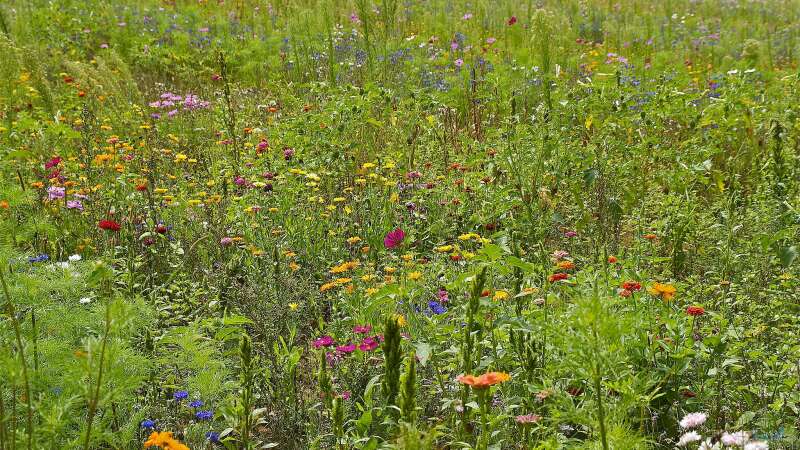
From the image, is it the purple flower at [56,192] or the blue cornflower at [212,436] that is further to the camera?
the purple flower at [56,192]

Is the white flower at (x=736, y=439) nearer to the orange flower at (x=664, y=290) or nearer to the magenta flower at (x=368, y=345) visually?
the orange flower at (x=664, y=290)

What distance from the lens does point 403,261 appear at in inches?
141

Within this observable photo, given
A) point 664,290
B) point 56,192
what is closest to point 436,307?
point 664,290

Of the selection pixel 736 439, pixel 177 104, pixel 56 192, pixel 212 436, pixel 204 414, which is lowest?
pixel 212 436

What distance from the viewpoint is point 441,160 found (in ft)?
16.7

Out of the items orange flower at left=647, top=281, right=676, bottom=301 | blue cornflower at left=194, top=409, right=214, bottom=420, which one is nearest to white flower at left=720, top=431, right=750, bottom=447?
orange flower at left=647, top=281, right=676, bottom=301

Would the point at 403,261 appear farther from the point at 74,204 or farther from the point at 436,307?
the point at 74,204

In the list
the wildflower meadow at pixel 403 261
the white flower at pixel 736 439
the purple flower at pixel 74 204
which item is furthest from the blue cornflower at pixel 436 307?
the purple flower at pixel 74 204

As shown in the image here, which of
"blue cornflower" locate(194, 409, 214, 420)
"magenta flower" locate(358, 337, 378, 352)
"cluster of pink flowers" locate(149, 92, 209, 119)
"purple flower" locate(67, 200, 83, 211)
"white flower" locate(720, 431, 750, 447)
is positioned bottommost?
"blue cornflower" locate(194, 409, 214, 420)

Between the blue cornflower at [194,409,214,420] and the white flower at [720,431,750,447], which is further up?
the white flower at [720,431,750,447]

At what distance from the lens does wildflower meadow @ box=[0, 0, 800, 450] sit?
6.70ft

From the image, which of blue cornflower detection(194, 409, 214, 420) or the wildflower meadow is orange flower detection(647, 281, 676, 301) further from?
blue cornflower detection(194, 409, 214, 420)

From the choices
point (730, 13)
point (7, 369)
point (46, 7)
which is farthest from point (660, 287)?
point (730, 13)

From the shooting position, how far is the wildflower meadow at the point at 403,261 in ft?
6.70
